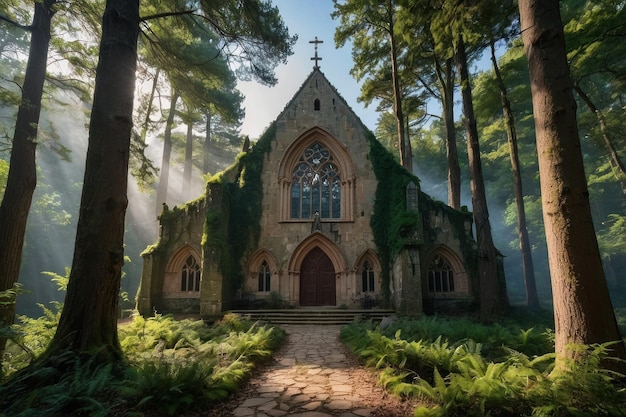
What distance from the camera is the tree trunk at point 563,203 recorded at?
12.9 feet

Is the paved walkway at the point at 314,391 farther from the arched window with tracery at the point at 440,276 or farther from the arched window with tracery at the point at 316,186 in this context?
the arched window with tracery at the point at 316,186

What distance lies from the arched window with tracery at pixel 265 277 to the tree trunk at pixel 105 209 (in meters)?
9.98

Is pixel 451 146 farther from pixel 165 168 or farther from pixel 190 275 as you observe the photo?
pixel 165 168

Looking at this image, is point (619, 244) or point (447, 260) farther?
point (619, 244)

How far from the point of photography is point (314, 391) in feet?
15.6

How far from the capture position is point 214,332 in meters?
8.47

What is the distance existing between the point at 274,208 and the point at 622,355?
43.5ft

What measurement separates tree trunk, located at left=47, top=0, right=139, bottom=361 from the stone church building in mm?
8053

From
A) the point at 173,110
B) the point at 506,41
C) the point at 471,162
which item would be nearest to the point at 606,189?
the point at 506,41

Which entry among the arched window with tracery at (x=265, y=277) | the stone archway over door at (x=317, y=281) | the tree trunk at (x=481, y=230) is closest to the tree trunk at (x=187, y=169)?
the arched window with tracery at (x=265, y=277)

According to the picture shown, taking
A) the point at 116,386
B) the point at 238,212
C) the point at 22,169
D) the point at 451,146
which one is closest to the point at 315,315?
the point at 238,212

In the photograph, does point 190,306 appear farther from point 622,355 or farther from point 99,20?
point 622,355

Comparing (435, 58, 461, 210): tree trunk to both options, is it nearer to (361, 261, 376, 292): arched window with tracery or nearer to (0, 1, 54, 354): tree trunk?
(361, 261, 376, 292): arched window with tracery

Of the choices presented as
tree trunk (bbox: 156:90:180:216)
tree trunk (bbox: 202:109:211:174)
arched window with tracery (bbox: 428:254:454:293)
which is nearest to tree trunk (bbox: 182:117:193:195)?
tree trunk (bbox: 202:109:211:174)
